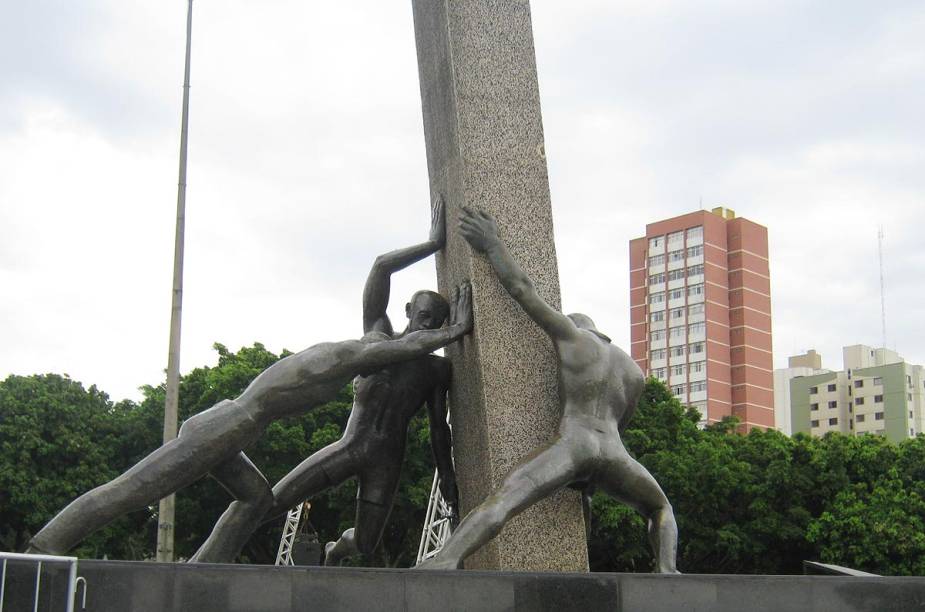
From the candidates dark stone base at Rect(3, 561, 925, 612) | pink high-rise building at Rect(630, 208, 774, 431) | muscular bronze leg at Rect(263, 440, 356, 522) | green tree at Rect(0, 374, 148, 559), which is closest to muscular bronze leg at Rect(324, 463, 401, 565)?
muscular bronze leg at Rect(263, 440, 356, 522)

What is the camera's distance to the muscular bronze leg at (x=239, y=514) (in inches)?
374

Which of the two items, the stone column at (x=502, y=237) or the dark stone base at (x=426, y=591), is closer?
the dark stone base at (x=426, y=591)

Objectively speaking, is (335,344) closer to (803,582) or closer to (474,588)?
(474,588)

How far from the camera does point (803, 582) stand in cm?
830

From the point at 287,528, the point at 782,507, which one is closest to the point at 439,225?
the point at 287,528

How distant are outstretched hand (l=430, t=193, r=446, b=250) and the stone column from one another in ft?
0.31

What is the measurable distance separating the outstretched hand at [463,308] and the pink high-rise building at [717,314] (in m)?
82.1

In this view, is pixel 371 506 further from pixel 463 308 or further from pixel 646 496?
pixel 646 496

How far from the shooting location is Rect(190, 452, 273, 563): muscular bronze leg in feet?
31.2

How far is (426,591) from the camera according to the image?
787 cm

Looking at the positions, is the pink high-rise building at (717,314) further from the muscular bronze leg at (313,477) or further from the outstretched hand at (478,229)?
the outstretched hand at (478,229)

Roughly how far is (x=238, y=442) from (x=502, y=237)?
2.73m

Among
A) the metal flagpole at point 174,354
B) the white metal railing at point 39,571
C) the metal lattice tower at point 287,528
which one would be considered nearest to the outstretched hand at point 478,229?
the white metal railing at point 39,571

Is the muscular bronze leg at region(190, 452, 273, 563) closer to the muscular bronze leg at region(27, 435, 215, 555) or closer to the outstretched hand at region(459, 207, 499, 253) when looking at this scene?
the muscular bronze leg at region(27, 435, 215, 555)
